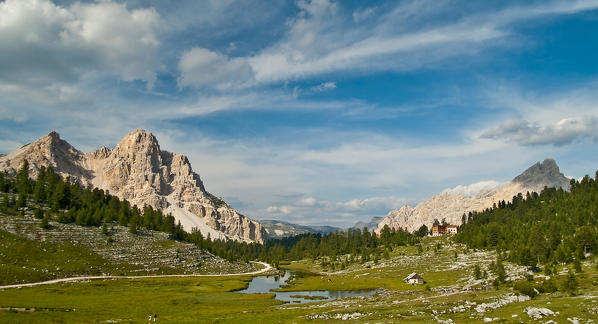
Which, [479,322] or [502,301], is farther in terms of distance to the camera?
[502,301]

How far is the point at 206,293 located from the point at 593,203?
17560 centimetres

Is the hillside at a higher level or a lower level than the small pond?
higher

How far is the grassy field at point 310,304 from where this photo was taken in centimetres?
5172

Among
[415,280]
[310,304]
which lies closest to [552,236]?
[415,280]

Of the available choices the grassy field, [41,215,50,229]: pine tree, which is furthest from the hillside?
the grassy field

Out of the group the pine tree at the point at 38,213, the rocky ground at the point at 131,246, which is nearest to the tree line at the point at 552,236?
the rocky ground at the point at 131,246

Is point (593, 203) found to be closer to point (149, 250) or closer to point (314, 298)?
point (314, 298)

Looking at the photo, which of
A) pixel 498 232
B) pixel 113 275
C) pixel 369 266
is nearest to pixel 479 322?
pixel 113 275

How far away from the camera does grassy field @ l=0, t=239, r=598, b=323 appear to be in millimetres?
51719

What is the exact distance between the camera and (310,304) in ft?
279

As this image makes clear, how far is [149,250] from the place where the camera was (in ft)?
522

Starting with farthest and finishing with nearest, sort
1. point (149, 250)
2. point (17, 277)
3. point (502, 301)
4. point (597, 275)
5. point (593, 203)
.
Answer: point (593, 203) < point (149, 250) < point (17, 277) < point (597, 275) < point (502, 301)

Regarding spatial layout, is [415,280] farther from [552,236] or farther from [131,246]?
[131,246]

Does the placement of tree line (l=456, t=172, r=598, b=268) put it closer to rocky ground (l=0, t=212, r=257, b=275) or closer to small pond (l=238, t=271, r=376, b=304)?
small pond (l=238, t=271, r=376, b=304)
